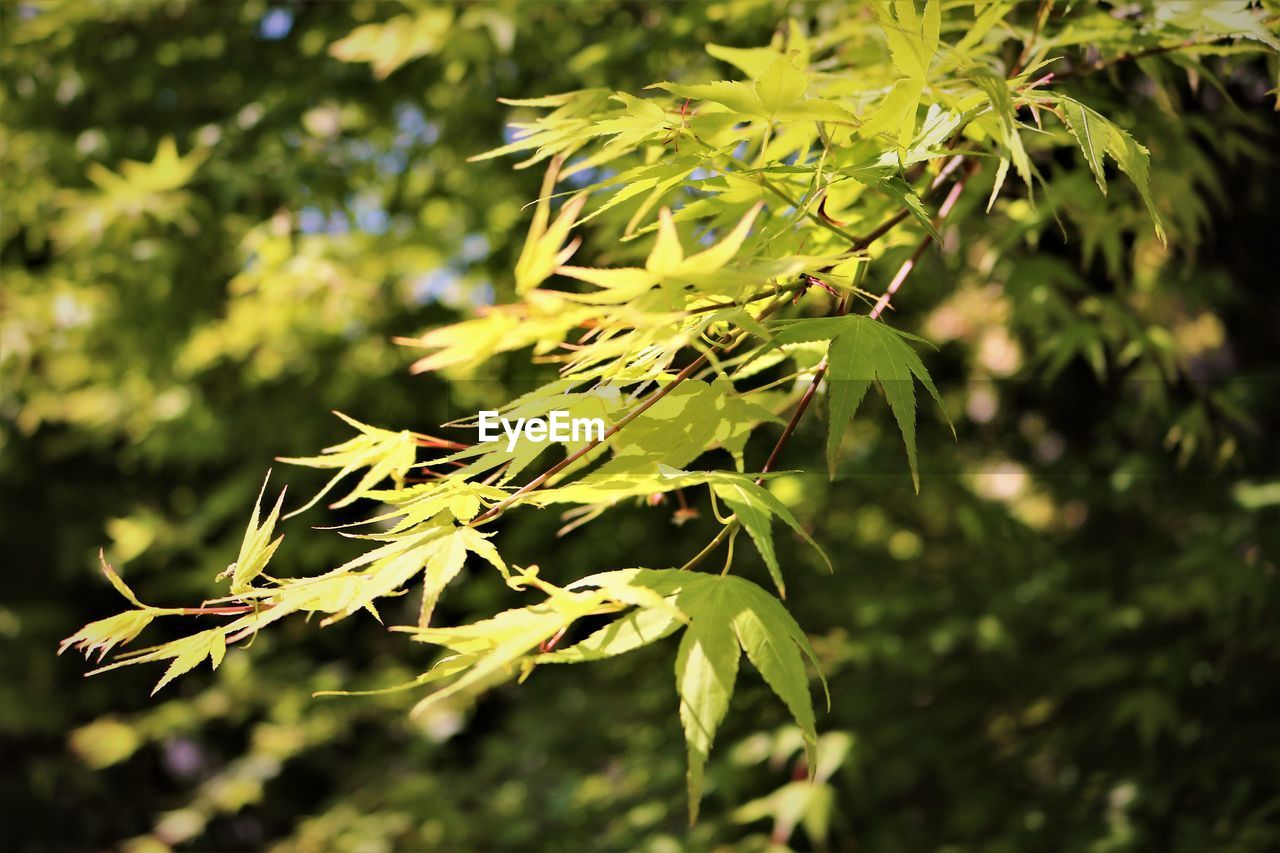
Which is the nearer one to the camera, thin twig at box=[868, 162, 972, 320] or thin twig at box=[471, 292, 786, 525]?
thin twig at box=[471, 292, 786, 525]

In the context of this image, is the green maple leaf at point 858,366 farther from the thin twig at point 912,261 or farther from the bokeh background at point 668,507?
the bokeh background at point 668,507

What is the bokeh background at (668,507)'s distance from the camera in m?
1.87

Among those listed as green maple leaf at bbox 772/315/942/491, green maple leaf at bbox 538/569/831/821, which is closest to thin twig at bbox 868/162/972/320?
green maple leaf at bbox 772/315/942/491

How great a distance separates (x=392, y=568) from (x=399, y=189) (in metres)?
2.26

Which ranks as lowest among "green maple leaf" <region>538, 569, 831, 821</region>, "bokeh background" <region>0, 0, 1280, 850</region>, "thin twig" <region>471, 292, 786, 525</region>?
"bokeh background" <region>0, 0, 1280, 850</region>

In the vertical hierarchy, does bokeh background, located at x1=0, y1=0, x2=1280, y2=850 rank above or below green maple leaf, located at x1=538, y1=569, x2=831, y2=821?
below

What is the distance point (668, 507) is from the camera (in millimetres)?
2504

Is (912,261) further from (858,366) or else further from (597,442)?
(597,442)

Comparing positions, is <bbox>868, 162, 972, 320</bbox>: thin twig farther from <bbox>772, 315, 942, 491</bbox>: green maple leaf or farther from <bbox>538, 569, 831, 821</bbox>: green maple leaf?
<bbox>538, 569, 831, 821</bbox>: green maple leaf

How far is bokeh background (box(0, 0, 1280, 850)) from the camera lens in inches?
73.5

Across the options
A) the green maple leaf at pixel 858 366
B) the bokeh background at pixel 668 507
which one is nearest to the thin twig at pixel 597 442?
the green maple leaf at pixel 858 366

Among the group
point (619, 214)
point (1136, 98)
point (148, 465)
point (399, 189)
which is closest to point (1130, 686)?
point (1136, 98)

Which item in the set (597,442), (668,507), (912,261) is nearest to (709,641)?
(597,442)

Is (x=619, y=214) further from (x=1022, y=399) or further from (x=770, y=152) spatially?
(x=1022, y=399)
